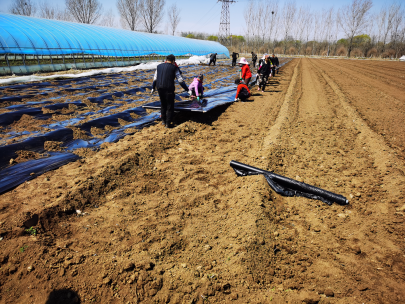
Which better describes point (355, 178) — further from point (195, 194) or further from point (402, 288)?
point (195, 194)

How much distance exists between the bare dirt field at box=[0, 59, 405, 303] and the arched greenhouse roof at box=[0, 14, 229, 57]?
14.2 meters

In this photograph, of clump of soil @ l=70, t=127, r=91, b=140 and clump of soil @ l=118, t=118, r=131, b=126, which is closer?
clump of soil @ l=70, t=127, r=91, b=140

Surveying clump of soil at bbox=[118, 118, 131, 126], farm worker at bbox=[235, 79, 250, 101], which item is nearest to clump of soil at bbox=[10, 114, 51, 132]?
clump of soil at bbox=[118, 118, 131, 126]

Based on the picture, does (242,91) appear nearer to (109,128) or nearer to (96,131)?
(109,128)

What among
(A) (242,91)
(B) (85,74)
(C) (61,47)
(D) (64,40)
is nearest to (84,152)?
(A) (242,91)

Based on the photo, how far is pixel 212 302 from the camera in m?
1.98

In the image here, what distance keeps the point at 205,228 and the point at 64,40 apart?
1962 cm

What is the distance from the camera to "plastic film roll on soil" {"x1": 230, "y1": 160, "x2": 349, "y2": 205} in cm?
328

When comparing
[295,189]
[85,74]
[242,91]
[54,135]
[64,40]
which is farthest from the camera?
[64,40]

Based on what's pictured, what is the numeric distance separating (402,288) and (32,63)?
61.8ft

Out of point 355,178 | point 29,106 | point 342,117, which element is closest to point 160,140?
point 355,178

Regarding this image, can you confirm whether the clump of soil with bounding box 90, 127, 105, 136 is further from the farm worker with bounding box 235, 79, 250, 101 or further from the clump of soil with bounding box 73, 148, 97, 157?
the farm worker with bounding box 235, 79, 250, 101

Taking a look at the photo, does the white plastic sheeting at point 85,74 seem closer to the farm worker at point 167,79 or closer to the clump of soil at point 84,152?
the clump of soil at point 84,152

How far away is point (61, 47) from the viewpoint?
16219 millimetres
